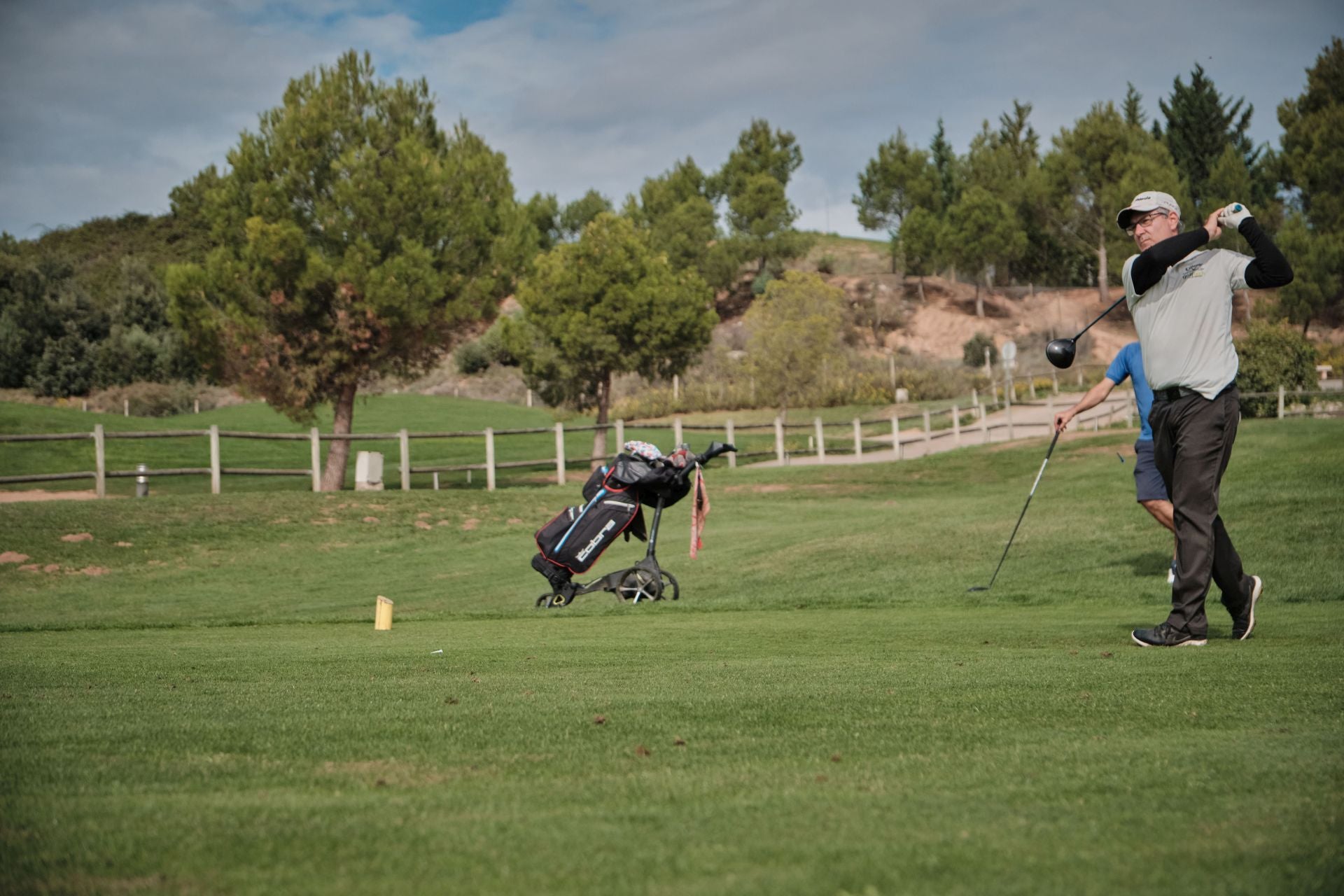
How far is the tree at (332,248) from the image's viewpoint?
96.7 ft

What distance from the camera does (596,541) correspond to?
11.2 m

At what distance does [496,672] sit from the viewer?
6336mm

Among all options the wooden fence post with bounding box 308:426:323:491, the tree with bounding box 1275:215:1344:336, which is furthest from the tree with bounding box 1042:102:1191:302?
the wooden fence post with bounding box 308:426:323:491

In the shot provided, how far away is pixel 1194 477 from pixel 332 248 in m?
27.1

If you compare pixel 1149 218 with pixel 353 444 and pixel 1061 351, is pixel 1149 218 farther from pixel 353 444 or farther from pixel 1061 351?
pixel 353 444

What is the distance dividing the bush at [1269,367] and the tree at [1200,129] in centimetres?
4466

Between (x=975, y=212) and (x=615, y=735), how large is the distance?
7654 centimetres

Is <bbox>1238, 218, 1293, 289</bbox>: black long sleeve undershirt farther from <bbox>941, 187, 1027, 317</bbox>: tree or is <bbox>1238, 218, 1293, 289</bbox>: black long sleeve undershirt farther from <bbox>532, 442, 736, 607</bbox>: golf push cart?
<bbox>941, 187, 1027, 317</bbox>: tree

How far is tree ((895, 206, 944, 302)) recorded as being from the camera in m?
78.3

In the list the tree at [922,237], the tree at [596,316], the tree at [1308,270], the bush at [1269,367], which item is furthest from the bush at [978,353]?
the tree at [596,316]

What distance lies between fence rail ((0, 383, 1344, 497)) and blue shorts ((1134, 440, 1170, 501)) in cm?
1696

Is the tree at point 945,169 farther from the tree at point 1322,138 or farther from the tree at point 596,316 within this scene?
the tree at point 596,316

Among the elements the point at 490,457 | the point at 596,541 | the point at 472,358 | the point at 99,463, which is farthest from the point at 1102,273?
the point at 596,541

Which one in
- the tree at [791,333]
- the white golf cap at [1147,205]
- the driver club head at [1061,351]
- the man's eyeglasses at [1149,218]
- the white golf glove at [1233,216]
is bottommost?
the driver club head at [1061,351]
